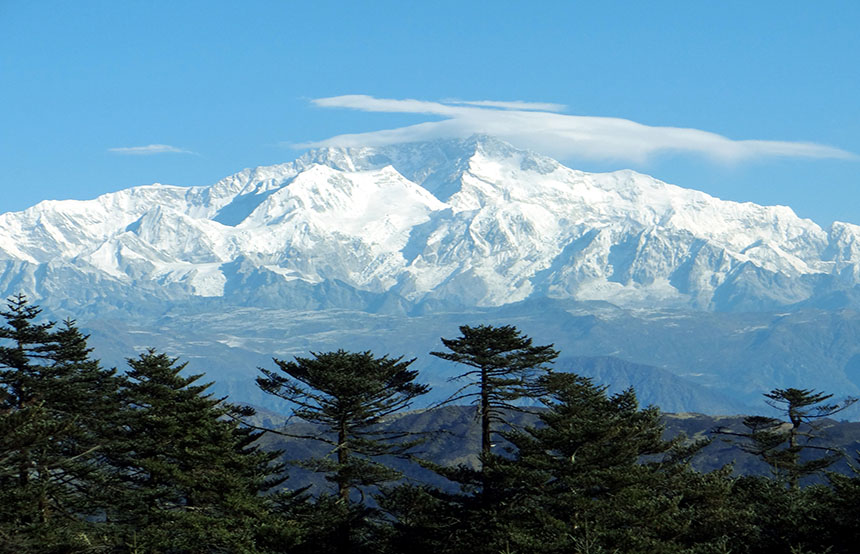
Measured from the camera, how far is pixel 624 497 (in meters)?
54.1

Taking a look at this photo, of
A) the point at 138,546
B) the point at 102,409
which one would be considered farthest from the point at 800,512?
the point at 102,409

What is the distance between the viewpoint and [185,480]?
59500 millimetres

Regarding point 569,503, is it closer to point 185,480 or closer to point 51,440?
point 185,480

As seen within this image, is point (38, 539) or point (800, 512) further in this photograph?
point (800, 512)

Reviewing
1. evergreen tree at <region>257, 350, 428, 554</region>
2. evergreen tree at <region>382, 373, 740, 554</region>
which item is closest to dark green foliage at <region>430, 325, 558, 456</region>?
evergreen tree at <region>382, 373, 740, 554</region>

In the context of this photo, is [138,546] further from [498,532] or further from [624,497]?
[624,497]

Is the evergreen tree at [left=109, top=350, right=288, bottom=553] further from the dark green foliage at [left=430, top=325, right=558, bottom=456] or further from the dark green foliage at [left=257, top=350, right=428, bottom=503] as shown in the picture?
the dark green foliage at [left=430, top=325, right=558, bottom=456]

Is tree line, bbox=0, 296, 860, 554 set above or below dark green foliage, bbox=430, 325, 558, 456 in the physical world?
→ below

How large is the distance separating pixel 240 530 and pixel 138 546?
6543mm

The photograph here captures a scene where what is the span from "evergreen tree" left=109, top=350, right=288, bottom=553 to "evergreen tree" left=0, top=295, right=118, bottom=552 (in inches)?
77.6

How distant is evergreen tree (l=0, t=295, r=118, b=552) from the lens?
44.6 metres

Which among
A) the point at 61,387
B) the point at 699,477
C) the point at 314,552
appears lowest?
the point at 314,552

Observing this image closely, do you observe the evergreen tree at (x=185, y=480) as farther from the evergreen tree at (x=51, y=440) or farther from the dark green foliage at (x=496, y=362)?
the dark green foliage at (x=496, y=362)

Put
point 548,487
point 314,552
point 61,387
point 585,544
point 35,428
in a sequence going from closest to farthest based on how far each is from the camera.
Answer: point 35,428 < point 585,544 < point 548,487 < point 314,552 < point 61,387
